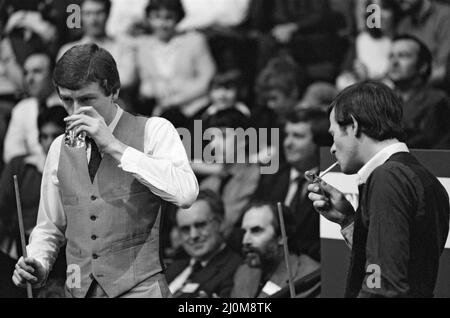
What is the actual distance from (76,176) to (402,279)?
106 centimetres

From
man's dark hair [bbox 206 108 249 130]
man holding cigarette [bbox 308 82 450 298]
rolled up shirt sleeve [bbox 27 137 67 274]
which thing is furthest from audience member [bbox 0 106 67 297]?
man holding cigarette [bbox 308 82 450 298]

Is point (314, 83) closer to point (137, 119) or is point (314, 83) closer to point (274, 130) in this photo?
point (274, 130)

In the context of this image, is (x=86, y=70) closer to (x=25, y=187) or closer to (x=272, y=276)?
(x=272, y=276)

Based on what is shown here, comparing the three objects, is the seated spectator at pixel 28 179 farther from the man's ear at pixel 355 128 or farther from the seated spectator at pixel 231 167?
the man's ear at pixel 355 128

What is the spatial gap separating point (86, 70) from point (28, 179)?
302 cm

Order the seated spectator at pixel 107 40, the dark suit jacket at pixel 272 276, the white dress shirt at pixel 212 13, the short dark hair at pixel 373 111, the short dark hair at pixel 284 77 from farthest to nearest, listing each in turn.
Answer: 1. the seated spectator at pixel 107 40
2. the white dress shirt at pixel 212 13
3. the short dark hair at pixel 284 77
4. the dark suit jacket at pixel 272 276
5. the short dark hair at pixel 373 111

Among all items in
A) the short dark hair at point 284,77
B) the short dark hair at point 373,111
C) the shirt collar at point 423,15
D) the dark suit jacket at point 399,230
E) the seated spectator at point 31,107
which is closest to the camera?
the dark suit jacket at point 399,230

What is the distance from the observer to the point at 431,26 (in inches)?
186

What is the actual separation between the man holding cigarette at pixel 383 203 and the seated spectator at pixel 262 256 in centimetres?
237

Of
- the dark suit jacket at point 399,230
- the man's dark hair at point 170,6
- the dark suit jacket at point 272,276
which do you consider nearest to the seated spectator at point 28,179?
the man's dark hair at point 170,6

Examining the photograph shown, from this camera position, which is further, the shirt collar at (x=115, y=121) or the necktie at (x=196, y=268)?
the necktie at (x=196, y=268)

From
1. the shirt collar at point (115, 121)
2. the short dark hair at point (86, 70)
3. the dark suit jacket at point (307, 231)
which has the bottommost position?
the dark suit jacket at point (307, 231)

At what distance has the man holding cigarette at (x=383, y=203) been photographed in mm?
2375

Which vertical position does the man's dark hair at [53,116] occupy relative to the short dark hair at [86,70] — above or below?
below
